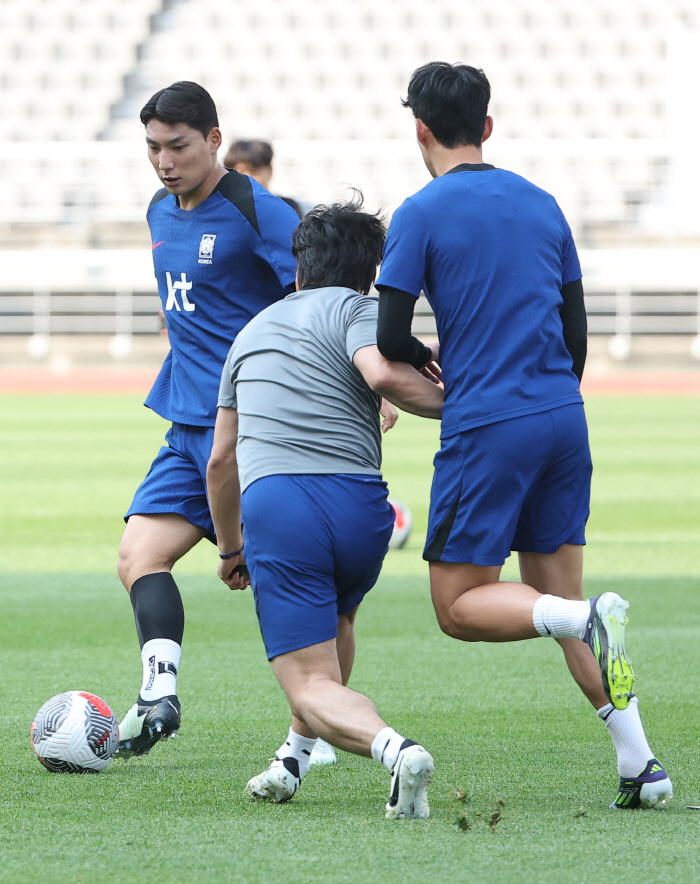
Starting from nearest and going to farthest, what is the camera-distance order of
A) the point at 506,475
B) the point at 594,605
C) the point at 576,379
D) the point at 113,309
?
the point at 594,605 → the point at 506,475 → the point at 576,379 → the point at 113,309

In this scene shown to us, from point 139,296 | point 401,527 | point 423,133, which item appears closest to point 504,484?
point 423,133

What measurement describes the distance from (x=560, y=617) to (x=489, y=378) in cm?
61

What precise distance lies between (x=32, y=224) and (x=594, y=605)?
3363 cm

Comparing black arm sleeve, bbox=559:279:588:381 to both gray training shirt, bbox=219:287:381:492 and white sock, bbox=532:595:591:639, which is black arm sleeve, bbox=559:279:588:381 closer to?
gray training shirt, bbox=219:287:381:492

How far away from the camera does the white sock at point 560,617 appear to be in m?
3.08

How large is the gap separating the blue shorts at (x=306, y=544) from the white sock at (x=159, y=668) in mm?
717

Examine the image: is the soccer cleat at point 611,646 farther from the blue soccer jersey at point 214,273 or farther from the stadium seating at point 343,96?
the stadium seating at point 343,96

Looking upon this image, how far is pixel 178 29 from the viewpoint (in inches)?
1609

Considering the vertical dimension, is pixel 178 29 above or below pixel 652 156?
above

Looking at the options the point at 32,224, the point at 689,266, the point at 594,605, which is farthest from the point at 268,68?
the point at 594,605

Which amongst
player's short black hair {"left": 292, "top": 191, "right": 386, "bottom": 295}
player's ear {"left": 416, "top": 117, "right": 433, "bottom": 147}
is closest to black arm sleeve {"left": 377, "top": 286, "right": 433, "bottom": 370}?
player's short black hair {"left": 292, "top": 191, "right": 386, "bottom": 295}

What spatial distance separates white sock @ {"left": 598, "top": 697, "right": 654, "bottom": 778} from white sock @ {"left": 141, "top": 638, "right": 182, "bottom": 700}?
1.33 m

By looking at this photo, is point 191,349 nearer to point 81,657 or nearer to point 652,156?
point 81,657

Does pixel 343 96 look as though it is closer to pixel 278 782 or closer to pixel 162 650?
pixel 162 650
